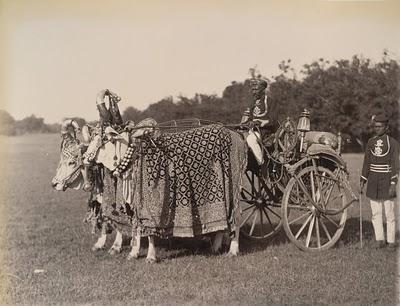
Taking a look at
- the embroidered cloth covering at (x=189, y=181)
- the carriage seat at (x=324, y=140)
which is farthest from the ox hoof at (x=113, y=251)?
the carriage seat at (x=324, y=140)

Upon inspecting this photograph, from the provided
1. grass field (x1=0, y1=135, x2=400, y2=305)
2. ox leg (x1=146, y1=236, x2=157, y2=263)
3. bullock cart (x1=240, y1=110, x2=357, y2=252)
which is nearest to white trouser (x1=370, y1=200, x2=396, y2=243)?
grass field (x1=0, y1=135, x2=400, y2=305)

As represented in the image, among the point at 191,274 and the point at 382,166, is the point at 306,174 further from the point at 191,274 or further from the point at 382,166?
the point at 191,274

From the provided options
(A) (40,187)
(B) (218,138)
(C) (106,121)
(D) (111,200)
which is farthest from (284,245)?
(A) (40,187)

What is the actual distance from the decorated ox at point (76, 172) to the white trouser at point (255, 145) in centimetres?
186

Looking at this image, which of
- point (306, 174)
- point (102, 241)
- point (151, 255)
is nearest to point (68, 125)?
point (102, 241)

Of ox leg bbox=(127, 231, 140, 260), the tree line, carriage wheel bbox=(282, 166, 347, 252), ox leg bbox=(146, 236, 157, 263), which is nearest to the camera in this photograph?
ox leg bbox=(146, 236, 157, 263)

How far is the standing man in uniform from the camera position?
6434 millimetres

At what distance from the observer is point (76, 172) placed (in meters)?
6.30

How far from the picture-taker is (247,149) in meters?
6.35

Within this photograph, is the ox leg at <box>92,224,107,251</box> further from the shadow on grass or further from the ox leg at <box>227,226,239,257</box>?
the ox leg at <box>227,226,239,257</box>

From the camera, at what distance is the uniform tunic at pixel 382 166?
644 centimetres

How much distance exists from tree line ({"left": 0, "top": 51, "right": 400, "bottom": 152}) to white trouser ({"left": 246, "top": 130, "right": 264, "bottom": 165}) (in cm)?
1651

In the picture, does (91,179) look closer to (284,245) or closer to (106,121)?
(106,121)

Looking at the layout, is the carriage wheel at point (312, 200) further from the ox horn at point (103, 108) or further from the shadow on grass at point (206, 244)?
the ox horn at point (103, 108)
